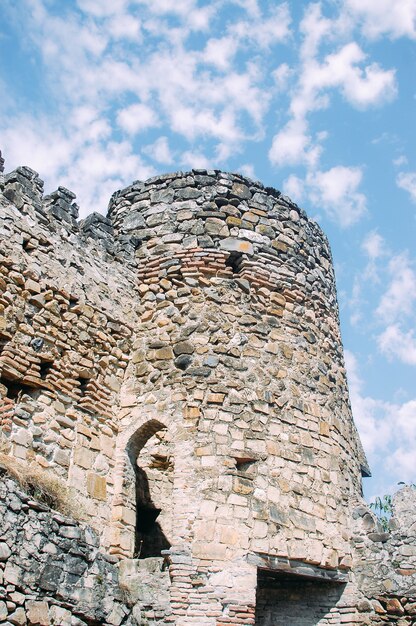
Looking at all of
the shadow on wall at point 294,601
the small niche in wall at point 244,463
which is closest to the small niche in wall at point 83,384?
the small niche in wall at point 244,463

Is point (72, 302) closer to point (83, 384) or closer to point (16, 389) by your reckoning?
point (83, 384)

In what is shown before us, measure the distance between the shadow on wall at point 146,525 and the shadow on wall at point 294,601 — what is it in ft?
4.95

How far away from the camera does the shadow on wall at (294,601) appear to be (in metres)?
9.58

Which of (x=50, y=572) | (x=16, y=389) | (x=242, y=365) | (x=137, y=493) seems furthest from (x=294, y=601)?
(x=16, y=389)

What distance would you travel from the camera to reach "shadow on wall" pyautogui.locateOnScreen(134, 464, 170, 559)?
1027 cm

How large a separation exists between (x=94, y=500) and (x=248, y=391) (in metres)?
2.35

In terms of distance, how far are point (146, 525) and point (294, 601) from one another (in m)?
2.28

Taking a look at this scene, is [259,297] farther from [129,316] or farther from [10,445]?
[10,445]

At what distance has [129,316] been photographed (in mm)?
10375

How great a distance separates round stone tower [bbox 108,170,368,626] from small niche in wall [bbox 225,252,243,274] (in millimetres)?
32

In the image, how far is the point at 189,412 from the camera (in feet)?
30.2

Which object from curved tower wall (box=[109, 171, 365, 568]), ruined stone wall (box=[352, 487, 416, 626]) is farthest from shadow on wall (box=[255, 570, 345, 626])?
curved tower wall (box=[109, 171, 365, 568])

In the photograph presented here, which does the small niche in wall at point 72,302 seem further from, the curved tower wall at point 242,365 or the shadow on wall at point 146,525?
the shadow on wall at point 146,525

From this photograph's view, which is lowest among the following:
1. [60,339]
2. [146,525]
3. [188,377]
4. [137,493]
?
[146,525]
